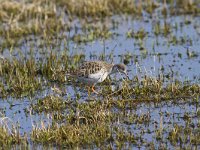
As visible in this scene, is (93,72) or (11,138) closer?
(11,138)

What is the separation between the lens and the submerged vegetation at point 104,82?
32.1 feet

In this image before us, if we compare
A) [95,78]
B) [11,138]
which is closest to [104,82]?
[95,78]

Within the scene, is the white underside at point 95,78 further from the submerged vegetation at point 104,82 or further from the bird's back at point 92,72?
the submerged vegetation at point 104,82

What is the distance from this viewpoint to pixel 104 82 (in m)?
13.2

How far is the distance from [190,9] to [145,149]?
10283 millimetres

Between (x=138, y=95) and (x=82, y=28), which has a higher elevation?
(x=82, y=28)

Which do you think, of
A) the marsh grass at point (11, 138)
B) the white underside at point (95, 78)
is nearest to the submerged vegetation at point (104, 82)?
the marsh grass at point (11, 138)

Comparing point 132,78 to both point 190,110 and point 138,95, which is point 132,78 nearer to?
point 138,95

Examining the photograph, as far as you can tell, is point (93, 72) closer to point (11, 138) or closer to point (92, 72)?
point (92, 72)

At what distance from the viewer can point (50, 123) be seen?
10.7 metres

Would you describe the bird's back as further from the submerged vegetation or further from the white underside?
the submerged vegetation

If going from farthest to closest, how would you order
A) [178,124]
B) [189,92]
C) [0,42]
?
[0,42] → [189,92] → [178,124]

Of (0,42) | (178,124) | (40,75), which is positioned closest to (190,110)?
(178,124)

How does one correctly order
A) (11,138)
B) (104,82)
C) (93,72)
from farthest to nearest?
(104,82) → (93,72) → (11,138)
